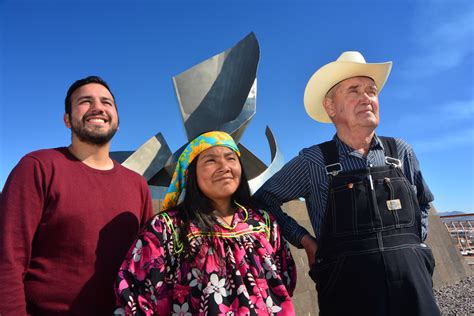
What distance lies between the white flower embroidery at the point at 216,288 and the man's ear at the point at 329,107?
4.37 ft

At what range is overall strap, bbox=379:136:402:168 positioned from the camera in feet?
6.90

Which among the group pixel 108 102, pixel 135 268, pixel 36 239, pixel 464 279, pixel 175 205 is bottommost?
pixel 464 279

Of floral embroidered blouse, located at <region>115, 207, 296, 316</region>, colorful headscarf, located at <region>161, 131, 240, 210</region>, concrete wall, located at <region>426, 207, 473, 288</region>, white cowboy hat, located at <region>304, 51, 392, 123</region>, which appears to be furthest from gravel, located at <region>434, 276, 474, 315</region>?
colorful headscarf, located at <region>161, 131, 240, 210</region>

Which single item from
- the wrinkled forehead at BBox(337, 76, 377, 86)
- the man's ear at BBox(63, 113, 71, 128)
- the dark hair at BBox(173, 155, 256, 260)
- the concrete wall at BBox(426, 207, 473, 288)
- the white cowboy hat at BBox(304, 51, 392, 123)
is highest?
the white cowboy hat at BBox(304, 51, 392, 123)

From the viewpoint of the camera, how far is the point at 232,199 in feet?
6.91

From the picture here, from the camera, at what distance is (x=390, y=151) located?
217cm

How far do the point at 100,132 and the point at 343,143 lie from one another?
147cm

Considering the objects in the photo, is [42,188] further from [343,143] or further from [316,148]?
[343,143]

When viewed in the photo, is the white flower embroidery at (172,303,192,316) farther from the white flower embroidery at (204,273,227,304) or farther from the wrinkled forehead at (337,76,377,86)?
the wrinkled forehead at (337,76,377,86)

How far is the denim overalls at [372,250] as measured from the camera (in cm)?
180

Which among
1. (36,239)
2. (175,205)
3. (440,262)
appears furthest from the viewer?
(440,262)

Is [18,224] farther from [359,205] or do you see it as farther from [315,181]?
[359,205]

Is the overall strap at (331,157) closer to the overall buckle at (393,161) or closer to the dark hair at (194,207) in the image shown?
the overall buckle at (393,161)

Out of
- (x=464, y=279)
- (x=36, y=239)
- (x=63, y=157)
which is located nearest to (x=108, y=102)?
(x=63, y=157)
